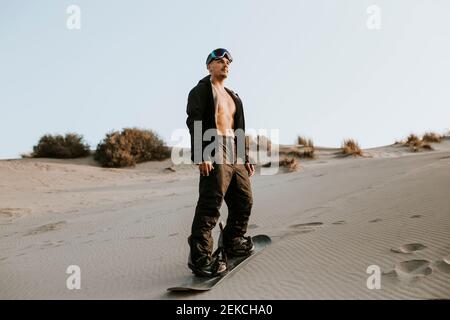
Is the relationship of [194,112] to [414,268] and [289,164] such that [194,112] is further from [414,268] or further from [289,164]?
[289,164]

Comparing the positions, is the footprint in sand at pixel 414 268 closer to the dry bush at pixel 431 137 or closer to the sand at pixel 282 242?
the sand at pixel 282 242

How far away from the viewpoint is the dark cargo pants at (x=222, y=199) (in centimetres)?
318

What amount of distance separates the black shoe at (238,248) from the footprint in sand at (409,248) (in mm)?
1188

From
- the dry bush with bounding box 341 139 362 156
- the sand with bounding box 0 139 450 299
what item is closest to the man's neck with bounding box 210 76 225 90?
the sand with bounding box 0 139 450 299

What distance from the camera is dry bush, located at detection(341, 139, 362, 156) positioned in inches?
560

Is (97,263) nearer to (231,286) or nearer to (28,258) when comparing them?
(28,258)

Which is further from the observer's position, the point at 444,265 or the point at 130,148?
the point at 130,148

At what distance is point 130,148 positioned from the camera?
15898 mm

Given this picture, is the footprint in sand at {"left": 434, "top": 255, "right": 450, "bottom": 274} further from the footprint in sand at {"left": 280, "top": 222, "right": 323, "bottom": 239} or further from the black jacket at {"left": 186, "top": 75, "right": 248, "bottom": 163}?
the black jacket at {"left": 186, "top": 75, "right": 248, "bottom": 163}

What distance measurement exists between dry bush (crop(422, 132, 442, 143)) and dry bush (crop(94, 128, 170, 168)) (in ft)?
35.9

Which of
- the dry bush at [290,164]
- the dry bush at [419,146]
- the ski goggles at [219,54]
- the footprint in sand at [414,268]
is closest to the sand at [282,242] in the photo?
the footprint in sand at [414,268]

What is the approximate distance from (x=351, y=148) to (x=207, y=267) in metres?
12.5

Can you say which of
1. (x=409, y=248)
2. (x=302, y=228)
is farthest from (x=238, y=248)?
(x=409, y=248)
